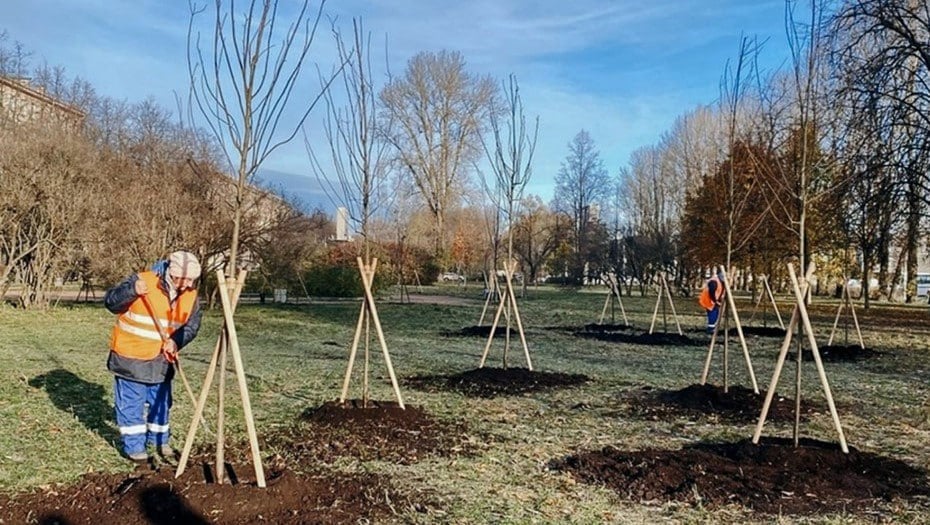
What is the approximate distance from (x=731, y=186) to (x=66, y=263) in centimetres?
1754

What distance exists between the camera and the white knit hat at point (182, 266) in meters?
4.78

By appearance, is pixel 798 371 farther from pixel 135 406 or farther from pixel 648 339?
pixel 648 339

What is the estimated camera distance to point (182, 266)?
4.79 metres

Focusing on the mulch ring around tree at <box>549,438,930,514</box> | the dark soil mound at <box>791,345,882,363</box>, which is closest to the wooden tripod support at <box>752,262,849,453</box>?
the mulch ring around tree at <box>549,438,930,514</box>

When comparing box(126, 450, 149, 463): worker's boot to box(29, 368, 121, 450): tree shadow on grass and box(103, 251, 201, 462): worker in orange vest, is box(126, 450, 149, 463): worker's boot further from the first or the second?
box(29, 368, 121, 450): tree shadow on grass

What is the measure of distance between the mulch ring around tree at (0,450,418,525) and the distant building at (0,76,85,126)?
26900 mm

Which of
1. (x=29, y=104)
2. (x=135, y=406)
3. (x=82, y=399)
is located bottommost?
(x=82, y=399)

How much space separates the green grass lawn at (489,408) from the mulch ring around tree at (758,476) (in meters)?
0.16

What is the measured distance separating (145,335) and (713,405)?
19.0 feet

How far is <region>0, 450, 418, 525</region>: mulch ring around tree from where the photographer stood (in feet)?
12.8

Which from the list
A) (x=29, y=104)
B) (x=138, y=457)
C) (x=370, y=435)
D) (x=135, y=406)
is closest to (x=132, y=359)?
(x=135, y=406)

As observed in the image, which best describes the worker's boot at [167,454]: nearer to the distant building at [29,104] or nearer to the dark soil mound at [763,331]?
the dark soil mound at [763,331]

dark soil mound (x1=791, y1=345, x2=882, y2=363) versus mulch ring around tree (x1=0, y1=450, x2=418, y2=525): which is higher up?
dark soil mound (x1=791, y1=345, x2=882, y2=363)

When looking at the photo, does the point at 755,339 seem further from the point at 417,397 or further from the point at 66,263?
the point at 66,263
